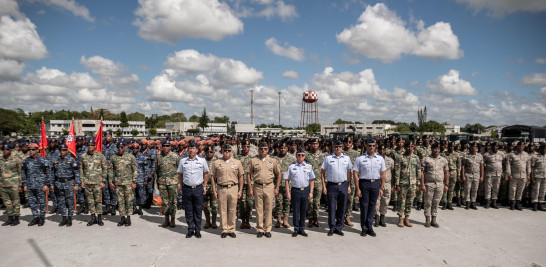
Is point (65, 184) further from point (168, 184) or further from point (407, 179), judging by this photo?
point (407, 179)

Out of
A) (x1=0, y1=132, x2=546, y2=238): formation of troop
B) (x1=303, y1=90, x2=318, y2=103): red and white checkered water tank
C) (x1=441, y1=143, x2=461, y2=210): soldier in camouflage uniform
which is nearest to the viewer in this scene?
(x1=0, y1=132, x2=546, y2=238): formation of troop

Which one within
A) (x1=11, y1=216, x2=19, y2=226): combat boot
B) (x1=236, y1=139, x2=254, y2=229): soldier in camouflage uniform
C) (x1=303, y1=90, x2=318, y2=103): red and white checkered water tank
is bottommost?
(x1=11, y1=216, x2=19, y2=226): combat boot

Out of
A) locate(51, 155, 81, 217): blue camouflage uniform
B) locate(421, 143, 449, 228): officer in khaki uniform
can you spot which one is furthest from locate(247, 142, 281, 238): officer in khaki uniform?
locate(51, 155, 81, 217): blue camouflage uniform

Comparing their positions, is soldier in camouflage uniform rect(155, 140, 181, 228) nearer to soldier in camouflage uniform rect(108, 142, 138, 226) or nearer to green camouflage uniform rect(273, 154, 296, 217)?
soldier in camouflage uniform rect(108, 142, 138, 226)

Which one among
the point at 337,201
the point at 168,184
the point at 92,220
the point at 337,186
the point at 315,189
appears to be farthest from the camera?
the point at 92,220

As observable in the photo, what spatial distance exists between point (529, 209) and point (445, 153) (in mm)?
2838

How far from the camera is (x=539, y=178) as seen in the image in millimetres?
8195

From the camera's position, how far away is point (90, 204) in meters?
6.54

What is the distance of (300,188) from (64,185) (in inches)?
219

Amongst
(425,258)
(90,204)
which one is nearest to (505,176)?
(425,258)

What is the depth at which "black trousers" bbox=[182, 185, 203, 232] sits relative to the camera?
586 cm

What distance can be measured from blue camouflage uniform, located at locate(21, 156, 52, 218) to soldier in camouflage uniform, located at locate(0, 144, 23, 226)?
→ 0.19 meters

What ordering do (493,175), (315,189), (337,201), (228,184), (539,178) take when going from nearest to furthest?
1. (228,184)
2. (337,201)
3. (315,189)
4. (539,178)
5. (493,175)

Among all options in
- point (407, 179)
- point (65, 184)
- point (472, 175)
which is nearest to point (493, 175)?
point (472, 175)
